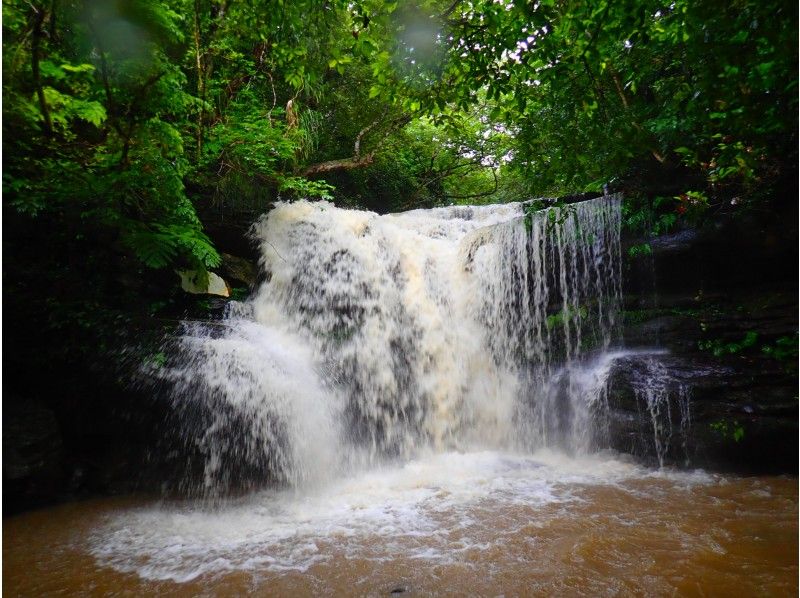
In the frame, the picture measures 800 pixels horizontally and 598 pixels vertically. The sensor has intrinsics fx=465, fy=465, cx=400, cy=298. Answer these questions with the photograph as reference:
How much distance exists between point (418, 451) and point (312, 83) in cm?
509

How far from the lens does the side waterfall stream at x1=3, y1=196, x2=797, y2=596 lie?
3.32 meters

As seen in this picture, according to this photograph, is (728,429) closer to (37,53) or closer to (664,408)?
(664,408)

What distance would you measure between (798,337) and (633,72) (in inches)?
153

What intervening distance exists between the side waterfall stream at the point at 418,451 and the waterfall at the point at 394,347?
0.09 ft

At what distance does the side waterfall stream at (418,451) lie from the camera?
10.9 ft

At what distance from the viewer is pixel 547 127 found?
435cm

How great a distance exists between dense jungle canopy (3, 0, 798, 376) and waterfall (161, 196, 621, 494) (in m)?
1.10

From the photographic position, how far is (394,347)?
24.5ft

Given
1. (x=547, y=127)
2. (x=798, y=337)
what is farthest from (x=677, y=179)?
(x=547, y=127)

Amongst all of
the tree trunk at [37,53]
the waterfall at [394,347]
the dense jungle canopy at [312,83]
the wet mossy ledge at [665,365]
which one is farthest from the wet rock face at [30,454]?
the tree trunk at [37,53]

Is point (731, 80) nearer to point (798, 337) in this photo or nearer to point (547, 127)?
point (547, 127)

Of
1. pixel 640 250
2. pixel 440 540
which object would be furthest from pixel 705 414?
pixel 440 540

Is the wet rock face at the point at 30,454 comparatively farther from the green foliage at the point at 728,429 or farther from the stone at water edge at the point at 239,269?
the green foliage at the point at 728,429

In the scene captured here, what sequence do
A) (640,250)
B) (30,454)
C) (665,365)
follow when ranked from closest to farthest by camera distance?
(30,454), (665,365), (640,250)
